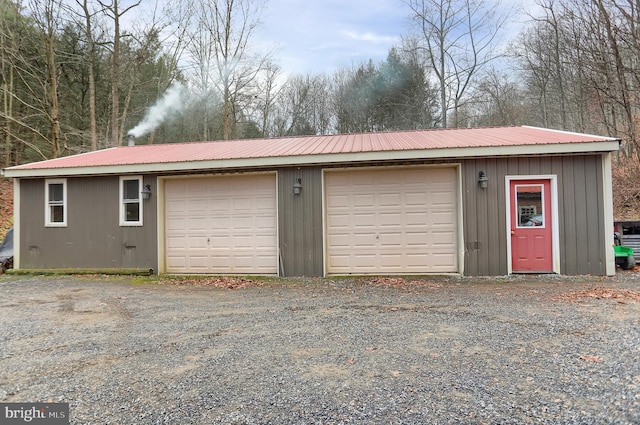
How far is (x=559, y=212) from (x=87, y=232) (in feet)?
33.2

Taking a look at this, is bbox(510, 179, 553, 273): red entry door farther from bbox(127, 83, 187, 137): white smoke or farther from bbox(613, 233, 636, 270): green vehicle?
bbox(127, 83, 187, 137): white smoke

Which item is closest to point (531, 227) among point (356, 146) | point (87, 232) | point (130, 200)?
point (356, 146)

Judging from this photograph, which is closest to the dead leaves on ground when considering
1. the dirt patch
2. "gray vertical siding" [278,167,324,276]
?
the dirt patch

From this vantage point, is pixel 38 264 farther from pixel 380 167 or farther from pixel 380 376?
pixel 380 376

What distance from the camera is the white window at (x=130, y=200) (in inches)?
323

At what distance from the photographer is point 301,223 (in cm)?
750

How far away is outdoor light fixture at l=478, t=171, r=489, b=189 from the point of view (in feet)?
22.7

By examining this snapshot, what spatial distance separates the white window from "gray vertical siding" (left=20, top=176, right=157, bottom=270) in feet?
0.41

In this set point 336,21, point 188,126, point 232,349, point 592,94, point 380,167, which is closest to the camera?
point 232,349

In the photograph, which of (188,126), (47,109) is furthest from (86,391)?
(188,126)

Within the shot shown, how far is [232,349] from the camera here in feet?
11.3

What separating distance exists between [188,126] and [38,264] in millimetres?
12908

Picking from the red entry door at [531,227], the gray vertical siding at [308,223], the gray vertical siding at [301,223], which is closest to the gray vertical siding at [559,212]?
the gray vertical siding at [308,223]

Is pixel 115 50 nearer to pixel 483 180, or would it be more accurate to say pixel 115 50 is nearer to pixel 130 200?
pixel 130 200
